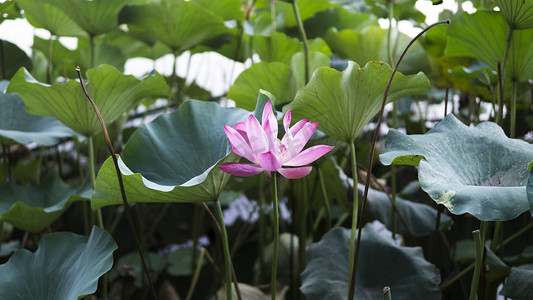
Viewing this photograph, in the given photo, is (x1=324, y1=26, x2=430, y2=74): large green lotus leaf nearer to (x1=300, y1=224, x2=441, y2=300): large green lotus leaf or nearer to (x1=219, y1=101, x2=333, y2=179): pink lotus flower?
(x1=300, y1=224, x2=441, y2=300): large green lotus leaf

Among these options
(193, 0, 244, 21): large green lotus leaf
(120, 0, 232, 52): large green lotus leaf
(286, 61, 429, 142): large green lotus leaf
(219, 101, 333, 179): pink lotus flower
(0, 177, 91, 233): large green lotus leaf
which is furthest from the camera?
(193, 0, 244, 21): large green lotus leaf

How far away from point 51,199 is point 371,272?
604mm

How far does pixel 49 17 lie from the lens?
93 centimetres

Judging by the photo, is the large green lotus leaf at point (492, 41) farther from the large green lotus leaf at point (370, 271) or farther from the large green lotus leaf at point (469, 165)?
the large green lotus leaf at point (370, 271)

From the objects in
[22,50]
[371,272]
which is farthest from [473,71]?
[22,50]

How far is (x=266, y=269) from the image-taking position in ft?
3.45

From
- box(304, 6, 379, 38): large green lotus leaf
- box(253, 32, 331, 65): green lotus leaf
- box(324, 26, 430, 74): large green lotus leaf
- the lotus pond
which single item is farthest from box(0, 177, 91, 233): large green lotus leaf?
box(304, 6, 379, 38): large green lotus leaf

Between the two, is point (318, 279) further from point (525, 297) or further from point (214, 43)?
point (214, 43)

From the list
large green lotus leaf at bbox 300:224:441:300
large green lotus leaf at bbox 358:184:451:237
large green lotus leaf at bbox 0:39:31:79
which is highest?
large green lotus leaf at bbox 0:39:31:79

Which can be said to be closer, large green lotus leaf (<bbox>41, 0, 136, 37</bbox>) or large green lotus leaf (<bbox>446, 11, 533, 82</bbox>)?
large green lotus leaf (<bbox>446, 11, 533, 82</bbox>)

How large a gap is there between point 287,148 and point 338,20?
0.79 meters

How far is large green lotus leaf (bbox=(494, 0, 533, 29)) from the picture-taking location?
587mm

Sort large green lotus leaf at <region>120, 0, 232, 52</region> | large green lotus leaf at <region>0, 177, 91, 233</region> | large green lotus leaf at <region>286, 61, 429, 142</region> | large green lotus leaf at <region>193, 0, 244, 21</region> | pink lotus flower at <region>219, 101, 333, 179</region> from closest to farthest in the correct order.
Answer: pink lotus flower at <region>219, 101, 333, 179</region>, large green lotus leaf at <region>286, 61, 429, 142</region>, large green lotus leaf at <region>0, 177, 91, 233</region>, large green lotus leaf at <region>120, 0, 232, 52</region>, large green lotus leaf at <region>193, 0, 244, 21</region>

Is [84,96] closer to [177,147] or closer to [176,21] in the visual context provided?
[177,147]
